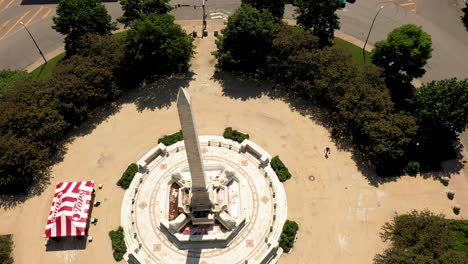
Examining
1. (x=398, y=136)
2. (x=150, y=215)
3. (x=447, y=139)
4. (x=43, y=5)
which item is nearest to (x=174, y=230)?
(x=150, y=215)

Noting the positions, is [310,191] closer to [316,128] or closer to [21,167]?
[316,128]

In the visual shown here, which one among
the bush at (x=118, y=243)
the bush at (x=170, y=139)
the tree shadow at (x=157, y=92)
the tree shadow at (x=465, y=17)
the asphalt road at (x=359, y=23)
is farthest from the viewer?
the tree shadow at (x=465, y=17)

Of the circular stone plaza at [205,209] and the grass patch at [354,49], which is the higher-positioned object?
the grass patch at [354,49]

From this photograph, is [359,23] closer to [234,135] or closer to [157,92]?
[234,135]

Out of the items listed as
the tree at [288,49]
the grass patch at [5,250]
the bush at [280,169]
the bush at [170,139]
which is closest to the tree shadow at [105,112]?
the grass patch at [5,250]

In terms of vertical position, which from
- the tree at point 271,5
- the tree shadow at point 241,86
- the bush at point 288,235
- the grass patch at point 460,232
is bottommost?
the bush at point 288,235

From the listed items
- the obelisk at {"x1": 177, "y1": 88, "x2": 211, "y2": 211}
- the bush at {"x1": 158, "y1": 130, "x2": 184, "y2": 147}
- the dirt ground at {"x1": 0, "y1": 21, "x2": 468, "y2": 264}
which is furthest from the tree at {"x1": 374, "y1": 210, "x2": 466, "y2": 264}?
the bush at {"x1": 158, "y1": 130, "x2": 184, "y2": 147}

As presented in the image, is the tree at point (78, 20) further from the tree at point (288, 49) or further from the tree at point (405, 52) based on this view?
the tree at point (405, 52)

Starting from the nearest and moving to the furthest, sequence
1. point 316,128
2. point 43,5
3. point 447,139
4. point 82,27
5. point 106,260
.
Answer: point 106,260 → point 447,139 → point 316,128 → point 82,27 → point 43,5
